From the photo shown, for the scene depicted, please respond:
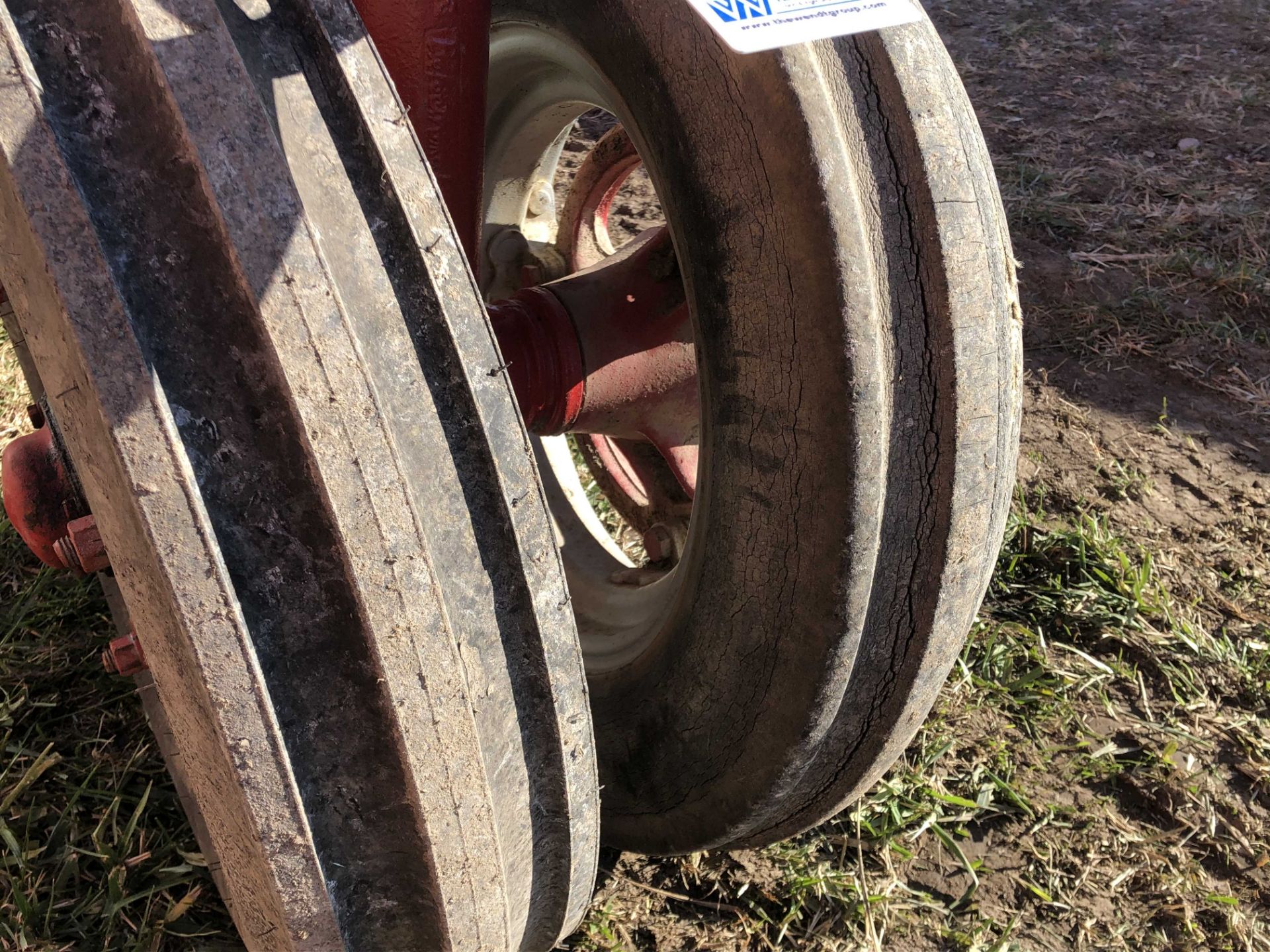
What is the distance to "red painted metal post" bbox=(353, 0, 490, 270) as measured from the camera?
1.30 meters

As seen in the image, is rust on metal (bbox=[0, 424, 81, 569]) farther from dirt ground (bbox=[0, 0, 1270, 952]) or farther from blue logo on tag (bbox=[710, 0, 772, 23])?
blue logo on tag (bbox=[710, 0, 772, 23])

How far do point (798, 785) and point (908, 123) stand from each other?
0.79 m

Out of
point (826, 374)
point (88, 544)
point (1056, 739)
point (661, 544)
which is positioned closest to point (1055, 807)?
point (1056, 739)

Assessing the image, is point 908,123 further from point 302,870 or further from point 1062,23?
point 1062,23

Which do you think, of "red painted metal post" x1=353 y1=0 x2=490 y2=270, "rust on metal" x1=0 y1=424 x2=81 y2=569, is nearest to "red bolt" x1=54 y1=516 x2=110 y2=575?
"rust on metal" x1=0 y1=424 x2=81 y2=569

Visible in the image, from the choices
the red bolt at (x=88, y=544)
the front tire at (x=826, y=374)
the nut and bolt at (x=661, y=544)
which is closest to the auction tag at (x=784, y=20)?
the front tire at (x=826, y=374)

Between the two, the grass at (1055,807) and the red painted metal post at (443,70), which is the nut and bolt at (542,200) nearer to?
the red painted metal post at (443,70)

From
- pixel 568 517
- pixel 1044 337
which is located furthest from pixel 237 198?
pixel 1044 337

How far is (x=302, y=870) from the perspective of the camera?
93cm

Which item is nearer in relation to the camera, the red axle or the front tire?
the front tire

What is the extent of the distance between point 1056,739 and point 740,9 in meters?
1.50

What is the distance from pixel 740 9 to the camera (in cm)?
95

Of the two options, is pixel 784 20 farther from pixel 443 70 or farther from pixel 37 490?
pixel 37 490

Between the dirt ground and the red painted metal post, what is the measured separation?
1.09 m
